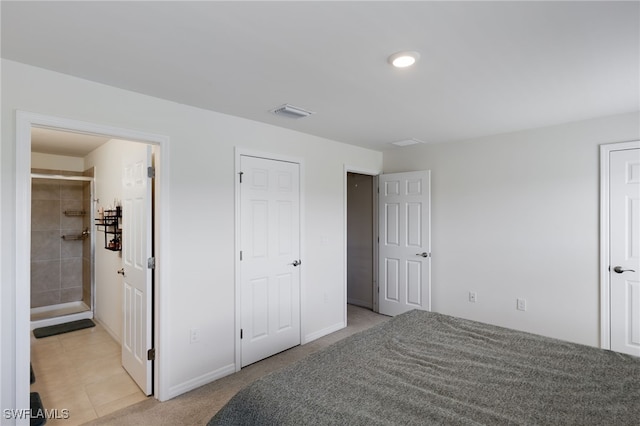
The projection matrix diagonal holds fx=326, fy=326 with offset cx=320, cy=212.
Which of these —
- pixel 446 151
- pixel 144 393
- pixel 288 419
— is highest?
pixel 446 151

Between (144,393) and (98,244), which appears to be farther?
(98,244)

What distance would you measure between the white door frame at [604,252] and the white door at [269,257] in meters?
2.97

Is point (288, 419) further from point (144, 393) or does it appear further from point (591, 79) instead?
point (591, 79)

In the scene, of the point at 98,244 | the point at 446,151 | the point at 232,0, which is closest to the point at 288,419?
the point at 232,0

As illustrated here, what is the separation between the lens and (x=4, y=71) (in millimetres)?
1906

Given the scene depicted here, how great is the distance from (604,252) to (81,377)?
4.97m

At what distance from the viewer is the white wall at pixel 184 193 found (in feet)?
6.30

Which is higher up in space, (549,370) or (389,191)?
(389,191)

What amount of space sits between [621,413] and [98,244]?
17.3 feet

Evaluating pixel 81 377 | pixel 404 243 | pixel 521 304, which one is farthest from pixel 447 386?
pixel 81 377

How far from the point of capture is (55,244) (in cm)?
486

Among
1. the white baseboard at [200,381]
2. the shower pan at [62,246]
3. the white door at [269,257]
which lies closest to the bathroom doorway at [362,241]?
the white door at [269,257]

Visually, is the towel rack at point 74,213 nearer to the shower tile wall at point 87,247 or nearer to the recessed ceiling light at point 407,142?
the shower tile wall at point 87,247

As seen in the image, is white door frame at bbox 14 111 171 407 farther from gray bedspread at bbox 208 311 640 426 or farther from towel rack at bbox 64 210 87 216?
towel rack at bbox 64 210 87 216
